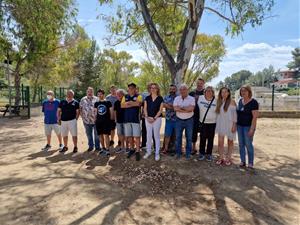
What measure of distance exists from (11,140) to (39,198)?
21.5 feet

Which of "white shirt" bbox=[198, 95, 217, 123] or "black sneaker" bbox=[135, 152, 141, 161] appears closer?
"white shirt" bbox=[198, 95, 217, 123]

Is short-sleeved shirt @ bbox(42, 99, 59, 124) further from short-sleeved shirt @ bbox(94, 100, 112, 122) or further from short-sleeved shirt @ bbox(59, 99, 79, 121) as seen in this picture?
short-sleeved shirt @ bbox(94, 100, 112, 122)

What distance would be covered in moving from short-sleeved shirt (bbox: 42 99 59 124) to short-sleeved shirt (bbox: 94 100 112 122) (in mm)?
1442

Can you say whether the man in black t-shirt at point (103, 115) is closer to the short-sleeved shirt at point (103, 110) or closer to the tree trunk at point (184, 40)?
the short-sleeved shirt at point (103, 110)

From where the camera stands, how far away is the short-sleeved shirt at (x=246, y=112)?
6.12 meters

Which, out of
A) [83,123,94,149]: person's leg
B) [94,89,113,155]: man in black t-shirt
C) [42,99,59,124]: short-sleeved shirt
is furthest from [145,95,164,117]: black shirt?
[42,99,59,124]: short-sleeved shirt

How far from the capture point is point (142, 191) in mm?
5316

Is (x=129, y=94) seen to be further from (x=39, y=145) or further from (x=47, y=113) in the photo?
(x=39, y=145)

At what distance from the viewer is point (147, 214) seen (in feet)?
14.5

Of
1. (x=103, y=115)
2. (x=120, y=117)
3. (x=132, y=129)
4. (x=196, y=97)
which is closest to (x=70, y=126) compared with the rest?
(x=103, y=115)

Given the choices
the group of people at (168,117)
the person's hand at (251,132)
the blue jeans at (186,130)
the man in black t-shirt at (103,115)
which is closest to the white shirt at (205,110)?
the group of people at (168,117)

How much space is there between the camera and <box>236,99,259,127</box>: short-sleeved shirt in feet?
20.1

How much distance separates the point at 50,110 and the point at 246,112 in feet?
16.8

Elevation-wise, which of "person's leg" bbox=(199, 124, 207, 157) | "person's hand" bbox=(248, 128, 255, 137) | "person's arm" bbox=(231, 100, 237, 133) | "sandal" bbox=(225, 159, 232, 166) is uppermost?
"person's arm" bbox=(231, 100, 237, 133)
